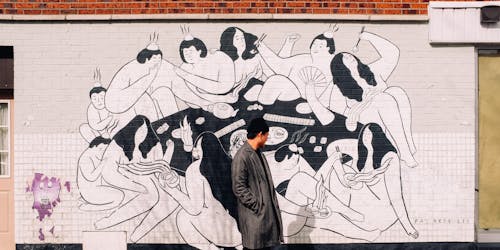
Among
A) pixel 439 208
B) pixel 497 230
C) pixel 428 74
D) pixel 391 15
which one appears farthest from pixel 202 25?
pixel 497 230

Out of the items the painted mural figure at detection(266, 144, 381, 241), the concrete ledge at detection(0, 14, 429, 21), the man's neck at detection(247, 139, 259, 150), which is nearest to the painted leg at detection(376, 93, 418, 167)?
the painted mural figure at detection(266, 144, 381, 241)

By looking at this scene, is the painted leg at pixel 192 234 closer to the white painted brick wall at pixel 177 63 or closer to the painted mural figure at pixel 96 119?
the white painted brick wall at pixel 177 63

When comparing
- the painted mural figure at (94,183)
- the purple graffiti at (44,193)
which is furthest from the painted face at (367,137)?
the purple graffiti at (44,193)

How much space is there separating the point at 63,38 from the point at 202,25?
179cm

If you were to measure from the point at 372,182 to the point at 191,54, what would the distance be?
283 centimetres

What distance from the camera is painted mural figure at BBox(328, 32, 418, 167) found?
29.7 ft

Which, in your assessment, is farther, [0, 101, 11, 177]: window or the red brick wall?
[0, 101, 11, 177]: window

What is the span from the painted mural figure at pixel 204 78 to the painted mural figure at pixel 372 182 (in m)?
1.58

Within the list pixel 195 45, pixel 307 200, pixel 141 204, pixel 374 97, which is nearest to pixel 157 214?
pixel 141 204

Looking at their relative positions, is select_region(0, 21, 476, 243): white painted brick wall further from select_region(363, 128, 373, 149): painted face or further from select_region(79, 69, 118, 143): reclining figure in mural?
select_region(363, 128, 373, 149): painted face

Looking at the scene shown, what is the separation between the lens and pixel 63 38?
29.7 feet

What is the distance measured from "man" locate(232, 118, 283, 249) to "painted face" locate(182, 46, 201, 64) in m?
2.14

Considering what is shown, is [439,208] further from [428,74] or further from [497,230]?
[428,74]

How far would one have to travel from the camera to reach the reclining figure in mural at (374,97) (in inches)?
356
